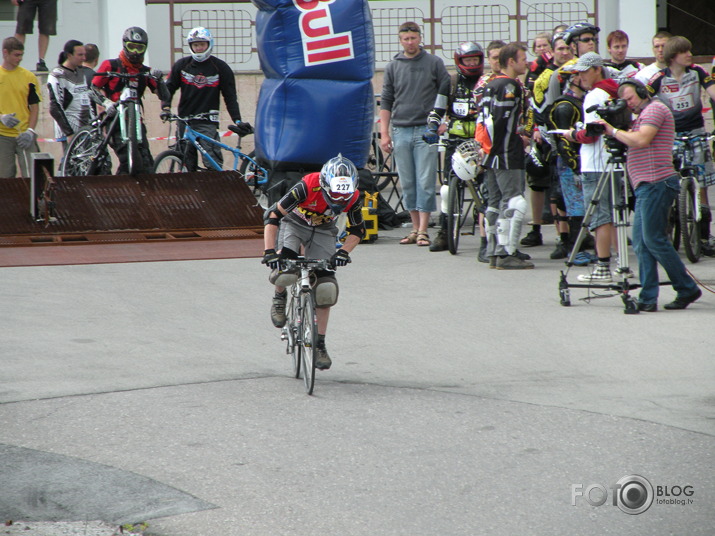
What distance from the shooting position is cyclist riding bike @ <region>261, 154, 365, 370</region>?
Answer: 662 centimetres

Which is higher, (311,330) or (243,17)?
(243,17)

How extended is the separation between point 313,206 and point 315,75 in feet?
20.4

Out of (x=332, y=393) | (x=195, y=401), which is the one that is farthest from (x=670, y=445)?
(x=195, y=401)

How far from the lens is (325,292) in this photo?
6.81 metres

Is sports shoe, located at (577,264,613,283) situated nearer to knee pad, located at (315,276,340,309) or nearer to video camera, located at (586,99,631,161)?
video camera, located at (586,99,631,161)

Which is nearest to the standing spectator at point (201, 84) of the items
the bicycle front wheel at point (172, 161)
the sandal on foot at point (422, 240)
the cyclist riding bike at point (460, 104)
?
the bicycle front wheel at point (172, 161)

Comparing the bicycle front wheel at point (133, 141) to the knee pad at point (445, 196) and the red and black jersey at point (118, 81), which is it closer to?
A: the red and black jersey at point (118, 81)

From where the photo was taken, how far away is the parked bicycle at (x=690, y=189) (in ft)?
33.7

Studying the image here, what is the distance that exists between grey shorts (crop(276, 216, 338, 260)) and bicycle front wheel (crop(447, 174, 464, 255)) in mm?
3948

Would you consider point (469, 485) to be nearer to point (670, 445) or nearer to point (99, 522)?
point (670, 445)

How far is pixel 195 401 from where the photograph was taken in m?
6.39

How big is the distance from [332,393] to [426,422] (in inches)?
32.8

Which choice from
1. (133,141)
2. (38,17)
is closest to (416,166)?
(133,141)

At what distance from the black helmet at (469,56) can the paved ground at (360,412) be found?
2766 mm
